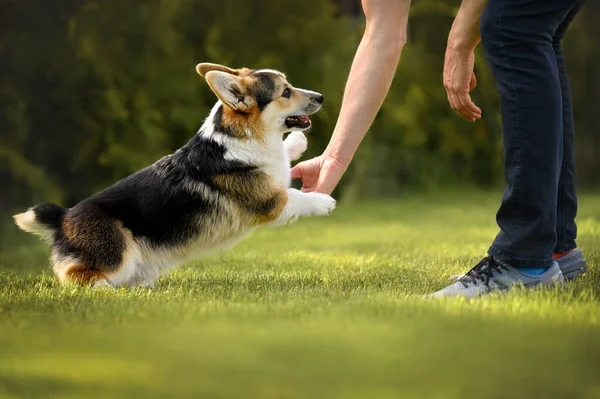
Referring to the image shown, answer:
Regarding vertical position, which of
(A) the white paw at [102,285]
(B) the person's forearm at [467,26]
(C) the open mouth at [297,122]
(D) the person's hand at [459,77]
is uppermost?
(B) the person's forearm at [467,26]

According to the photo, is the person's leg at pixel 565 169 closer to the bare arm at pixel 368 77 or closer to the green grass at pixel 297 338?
the green grass at pixel 297 338

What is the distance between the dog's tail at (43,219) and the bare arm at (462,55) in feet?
5.51

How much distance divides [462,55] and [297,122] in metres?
0.82

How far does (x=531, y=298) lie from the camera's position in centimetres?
254

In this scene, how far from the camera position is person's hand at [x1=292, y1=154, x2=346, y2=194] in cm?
339

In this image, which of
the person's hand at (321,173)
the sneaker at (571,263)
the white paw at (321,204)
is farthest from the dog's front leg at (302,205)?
the sneaker at (571,263)

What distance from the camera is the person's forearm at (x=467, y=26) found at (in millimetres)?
2803

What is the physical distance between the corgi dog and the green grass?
0.54ft

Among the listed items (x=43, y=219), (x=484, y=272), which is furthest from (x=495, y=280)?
(x=43, y=219)

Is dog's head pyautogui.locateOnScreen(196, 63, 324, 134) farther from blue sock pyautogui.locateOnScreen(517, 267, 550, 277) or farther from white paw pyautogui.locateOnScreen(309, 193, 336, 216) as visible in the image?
blue sock pyautogui.locateOnScreen(517, 267, 550, 277)

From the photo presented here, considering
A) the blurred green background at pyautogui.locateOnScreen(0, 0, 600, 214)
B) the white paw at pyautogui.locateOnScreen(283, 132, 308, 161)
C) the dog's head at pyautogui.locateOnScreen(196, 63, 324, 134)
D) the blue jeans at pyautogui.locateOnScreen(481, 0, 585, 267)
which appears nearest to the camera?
the blue jeans at pyautogui.locateOnScreen(481, 0, 585, 267)

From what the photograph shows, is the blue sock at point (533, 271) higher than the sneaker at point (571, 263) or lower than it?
higher

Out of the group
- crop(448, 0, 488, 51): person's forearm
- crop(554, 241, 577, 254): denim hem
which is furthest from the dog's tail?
crop(554, 241, 577, 254): denim hem

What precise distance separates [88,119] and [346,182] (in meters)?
2.54
